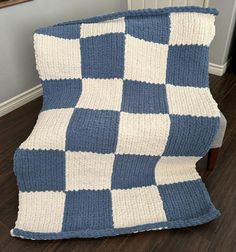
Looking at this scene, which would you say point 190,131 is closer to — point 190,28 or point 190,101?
point 190,101

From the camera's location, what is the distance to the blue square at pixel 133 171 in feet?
4.33

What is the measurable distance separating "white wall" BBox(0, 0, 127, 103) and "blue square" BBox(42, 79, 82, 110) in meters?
0.58

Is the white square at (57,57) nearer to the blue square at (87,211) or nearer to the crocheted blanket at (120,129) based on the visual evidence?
the crocheted blanket at (120,129)

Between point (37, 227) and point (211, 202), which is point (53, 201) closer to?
point (37, 227)

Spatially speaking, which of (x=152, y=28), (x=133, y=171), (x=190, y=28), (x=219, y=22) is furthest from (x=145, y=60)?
(x=219, y=22)

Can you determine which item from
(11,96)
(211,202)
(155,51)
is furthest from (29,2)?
(211,202)

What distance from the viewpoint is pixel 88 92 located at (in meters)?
1.42

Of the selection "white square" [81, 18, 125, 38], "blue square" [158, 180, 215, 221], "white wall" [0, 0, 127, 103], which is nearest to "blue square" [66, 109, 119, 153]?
"blue square" [158, 180, 215, 221]

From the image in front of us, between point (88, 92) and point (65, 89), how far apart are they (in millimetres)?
132

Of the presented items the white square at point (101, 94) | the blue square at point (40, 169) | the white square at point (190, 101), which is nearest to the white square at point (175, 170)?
the white square at point (190, 101)

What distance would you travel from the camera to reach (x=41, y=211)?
1.29 m

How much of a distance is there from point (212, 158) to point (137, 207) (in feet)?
1.68

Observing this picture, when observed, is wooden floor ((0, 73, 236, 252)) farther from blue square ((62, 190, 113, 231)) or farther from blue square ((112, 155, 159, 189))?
blue square ((112, 155, 159, 189))

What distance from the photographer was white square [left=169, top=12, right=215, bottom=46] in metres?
1.42
